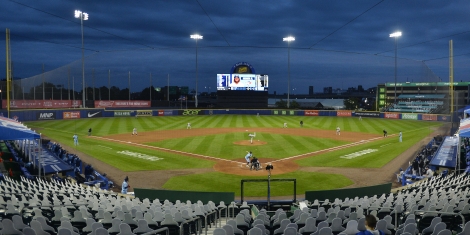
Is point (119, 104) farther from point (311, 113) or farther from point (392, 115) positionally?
point (392, 115)

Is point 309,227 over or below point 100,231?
below

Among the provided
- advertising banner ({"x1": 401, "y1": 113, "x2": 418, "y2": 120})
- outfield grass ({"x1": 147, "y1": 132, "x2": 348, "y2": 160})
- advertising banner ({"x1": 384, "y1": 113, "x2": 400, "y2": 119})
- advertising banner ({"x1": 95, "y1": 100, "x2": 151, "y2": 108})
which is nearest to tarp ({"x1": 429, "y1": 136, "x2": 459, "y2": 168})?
outfield grass ({"x1": 147, "y1": 132, "x2": 348, "y2": 160})

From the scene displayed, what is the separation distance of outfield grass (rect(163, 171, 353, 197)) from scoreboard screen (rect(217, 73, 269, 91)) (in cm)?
5575

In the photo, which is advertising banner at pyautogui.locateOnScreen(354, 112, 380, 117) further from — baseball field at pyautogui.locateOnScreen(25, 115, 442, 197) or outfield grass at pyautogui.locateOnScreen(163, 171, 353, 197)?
outfield grass at pyautogui.locateOnScreen(163, 171, 353, 197)

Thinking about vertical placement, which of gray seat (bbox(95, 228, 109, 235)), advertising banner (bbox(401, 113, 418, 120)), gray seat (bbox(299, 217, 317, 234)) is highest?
advertising banner (bbox(401, 113, 418, 120))

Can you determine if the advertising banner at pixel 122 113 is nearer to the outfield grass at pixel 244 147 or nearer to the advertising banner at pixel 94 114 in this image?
the advertising banner at pixel 94 114

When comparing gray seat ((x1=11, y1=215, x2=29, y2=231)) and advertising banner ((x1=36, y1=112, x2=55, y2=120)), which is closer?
gray seat ((x1=11, y1=215, x2=29, y2=231))

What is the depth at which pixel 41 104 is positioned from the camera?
2527 inches

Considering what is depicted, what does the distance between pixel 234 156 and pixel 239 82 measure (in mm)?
50553

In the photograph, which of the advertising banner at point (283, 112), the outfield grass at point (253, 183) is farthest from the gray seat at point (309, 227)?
the advertising banner at point (283, 112)

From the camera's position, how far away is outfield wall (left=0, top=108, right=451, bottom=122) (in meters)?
55.3

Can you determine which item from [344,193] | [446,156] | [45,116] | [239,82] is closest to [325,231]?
[344,193]

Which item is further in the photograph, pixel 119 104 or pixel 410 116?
pixel 119 104

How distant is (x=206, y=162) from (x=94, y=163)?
816 centimetres
